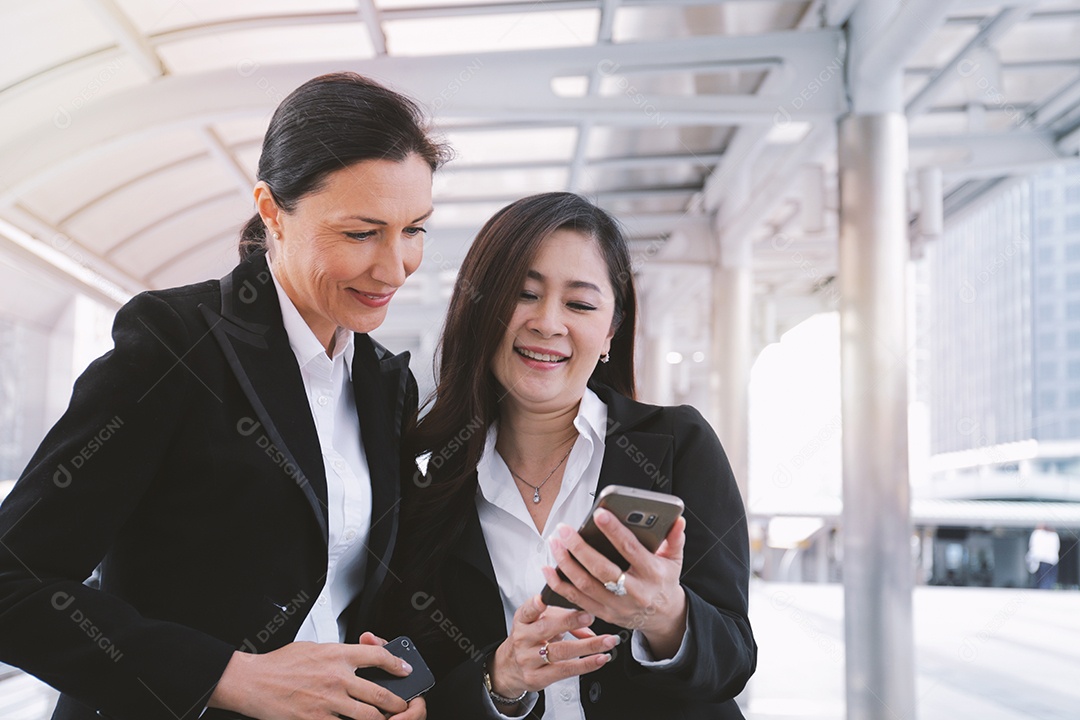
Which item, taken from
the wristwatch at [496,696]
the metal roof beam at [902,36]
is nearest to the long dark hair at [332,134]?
the wristwatch at [496,696]

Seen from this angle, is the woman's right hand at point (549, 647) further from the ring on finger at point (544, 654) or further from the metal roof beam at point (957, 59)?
the metal roof beam at point (957, 59)

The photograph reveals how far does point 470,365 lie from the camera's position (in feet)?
7.86

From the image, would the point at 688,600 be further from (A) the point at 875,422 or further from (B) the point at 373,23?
(B) the point at 373,23

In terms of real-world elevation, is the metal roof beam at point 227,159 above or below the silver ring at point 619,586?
above

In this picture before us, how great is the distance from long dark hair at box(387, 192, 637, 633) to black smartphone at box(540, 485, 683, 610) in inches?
24.7

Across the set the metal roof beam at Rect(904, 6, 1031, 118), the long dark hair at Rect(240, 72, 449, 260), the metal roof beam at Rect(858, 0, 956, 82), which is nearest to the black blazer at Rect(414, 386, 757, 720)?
the long dark hair at Rect(240, 72, 449, 260)

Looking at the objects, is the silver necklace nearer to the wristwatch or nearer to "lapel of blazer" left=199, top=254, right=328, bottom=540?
the wristwatch

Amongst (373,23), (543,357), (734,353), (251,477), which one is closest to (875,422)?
(373,23)

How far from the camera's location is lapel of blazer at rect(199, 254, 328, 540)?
183cm

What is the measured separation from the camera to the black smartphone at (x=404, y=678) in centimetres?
181

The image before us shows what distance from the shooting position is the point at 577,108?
7289mm

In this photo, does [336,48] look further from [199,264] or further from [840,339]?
[199,264]

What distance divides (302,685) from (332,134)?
1.00 meters

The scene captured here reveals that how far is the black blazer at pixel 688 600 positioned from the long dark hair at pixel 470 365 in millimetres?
60
